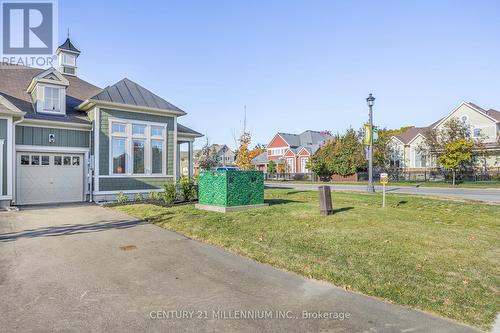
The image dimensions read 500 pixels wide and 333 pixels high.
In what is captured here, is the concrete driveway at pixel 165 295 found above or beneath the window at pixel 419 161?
beneath

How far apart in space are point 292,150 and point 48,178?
46.4 meters

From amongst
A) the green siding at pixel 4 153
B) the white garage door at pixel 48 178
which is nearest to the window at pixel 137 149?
the white garage door at pixel 48 178

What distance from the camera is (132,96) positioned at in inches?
663

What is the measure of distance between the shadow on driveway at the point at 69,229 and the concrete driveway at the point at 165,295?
753mm

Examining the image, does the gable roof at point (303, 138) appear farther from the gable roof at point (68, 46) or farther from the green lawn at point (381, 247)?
the green lawn at point (381, 247)

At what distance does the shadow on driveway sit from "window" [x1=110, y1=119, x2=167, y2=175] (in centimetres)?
620

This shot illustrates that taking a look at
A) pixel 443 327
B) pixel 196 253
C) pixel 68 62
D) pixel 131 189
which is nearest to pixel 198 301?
pixel 196 253

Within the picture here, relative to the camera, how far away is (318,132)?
65750 millimetres

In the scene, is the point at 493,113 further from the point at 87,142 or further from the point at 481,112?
the point at 87,142

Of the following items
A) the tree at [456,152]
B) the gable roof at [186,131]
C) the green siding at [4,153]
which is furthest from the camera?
the tree at [456,152]

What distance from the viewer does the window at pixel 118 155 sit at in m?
15.9

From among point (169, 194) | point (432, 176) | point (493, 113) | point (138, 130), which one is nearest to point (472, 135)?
point (493, 113)

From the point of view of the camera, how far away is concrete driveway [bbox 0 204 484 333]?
12.6 feet

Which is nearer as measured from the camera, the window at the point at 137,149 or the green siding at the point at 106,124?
the green siding at the point at 106,124
